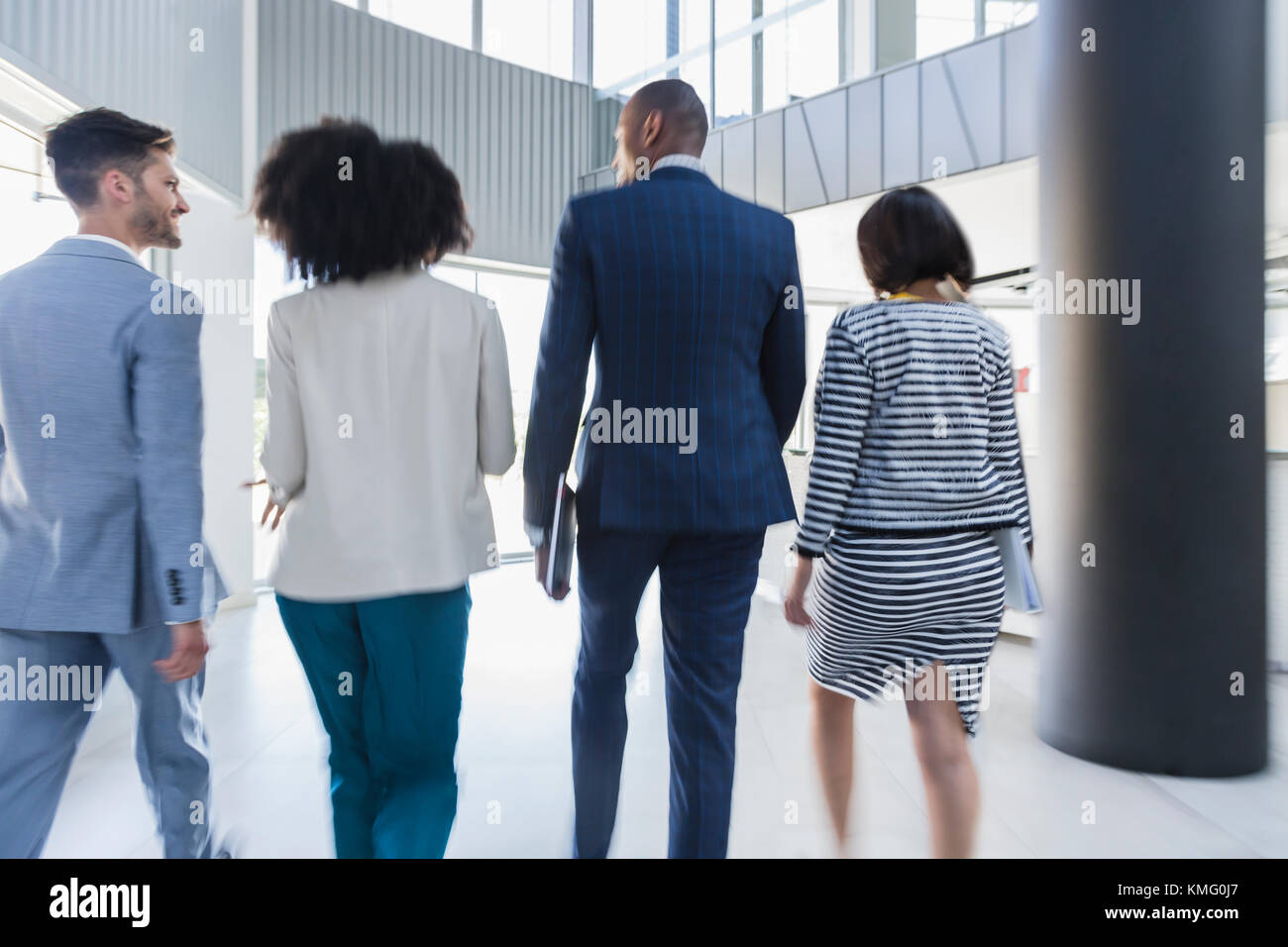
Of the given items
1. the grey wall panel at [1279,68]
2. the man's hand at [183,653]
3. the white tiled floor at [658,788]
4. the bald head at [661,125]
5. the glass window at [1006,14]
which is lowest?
the white tiled floor at [658,788]

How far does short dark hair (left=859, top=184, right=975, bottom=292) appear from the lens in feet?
5.59

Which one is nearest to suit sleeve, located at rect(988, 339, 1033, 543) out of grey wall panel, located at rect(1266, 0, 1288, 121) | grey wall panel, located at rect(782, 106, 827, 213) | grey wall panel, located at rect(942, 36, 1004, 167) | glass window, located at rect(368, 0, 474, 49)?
grey wall panel, located at rect(1266, 0, 1288, 121)

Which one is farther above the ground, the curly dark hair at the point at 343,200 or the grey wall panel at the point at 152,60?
the grey wall panel at the point at 152,60

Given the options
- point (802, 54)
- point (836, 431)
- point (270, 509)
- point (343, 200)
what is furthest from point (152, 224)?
point (802, 54)

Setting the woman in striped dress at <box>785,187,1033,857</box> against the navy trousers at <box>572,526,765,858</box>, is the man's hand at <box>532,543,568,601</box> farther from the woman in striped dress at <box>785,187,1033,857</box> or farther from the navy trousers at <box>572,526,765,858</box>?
the woman in striped dress at <box>785,187,1033,857</box>

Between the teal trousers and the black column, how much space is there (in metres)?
2.24

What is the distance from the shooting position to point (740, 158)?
22.3 ft

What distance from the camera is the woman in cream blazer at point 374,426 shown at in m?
1.50

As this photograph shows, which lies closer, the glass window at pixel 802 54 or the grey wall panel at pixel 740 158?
the glass window at pixel 802 54

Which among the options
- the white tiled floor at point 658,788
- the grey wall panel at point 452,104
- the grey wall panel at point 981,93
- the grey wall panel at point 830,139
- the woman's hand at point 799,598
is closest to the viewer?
the woman's hand at point 799,598

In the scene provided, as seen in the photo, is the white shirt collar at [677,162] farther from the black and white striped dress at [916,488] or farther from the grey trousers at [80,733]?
the grey trousers at [80,733]

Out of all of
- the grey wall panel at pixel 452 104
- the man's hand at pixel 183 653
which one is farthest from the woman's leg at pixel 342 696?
the grey wall panel at pixel 452 104

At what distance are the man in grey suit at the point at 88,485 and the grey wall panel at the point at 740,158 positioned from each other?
5.65 m
